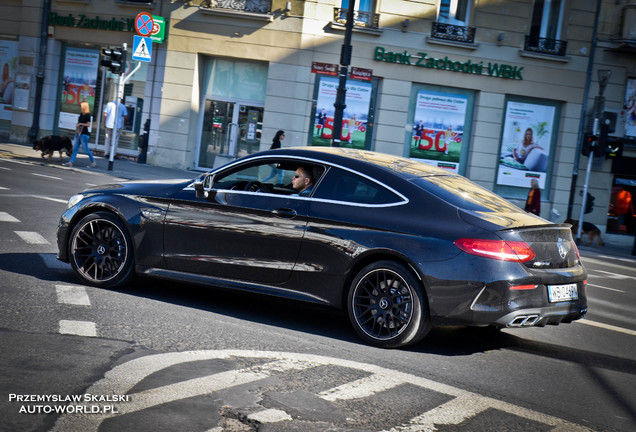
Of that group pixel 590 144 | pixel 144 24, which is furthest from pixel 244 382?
pixel 590 144

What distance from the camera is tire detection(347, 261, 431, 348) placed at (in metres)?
5.97

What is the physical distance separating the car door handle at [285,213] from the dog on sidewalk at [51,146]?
1753 cm

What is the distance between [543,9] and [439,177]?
70.4ft

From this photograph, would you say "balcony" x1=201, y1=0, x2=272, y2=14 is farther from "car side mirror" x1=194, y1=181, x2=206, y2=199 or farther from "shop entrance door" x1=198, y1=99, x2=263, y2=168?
"car side mirror" x1=194, y1=181, x2=206, y2=199

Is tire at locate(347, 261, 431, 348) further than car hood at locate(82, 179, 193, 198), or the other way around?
car hood at locate(82, 179, 193, 198)

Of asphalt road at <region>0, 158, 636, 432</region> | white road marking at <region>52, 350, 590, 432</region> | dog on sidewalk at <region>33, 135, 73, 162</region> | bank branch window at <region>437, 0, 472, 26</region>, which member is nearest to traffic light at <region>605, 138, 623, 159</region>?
bank branch window at <region>437, 0, 472, 26</region>

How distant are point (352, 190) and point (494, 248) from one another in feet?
4.20

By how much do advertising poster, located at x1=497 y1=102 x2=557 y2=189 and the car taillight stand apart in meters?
21.0

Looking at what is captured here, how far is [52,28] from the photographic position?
1089 inches

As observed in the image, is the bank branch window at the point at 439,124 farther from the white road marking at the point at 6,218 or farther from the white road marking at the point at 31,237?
the white road marking at the point at 31,237

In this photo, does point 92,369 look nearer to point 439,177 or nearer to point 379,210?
point 379,210

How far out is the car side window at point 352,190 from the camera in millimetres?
6293

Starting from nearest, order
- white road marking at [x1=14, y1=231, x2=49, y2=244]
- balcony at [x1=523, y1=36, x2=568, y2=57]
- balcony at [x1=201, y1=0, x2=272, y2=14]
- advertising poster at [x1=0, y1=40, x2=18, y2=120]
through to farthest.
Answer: white road marking at [x1=14, y1=231, x2=49, y2=244]
balcony at [x1=201, y1=0, x2=272, y2=14]
balcony at [x1=523, y1=36, x2=568, y2=57]
advertising poster at [x1=0, y1=40, x2=18, y2=120]

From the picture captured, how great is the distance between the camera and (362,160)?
6613mm
